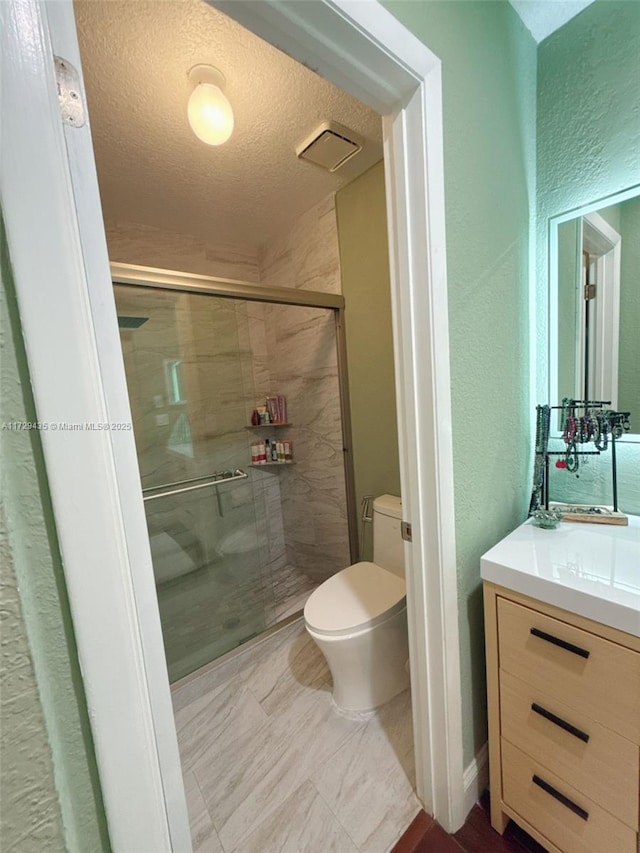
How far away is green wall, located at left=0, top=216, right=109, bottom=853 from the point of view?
1.12ft

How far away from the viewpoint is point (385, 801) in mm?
1046

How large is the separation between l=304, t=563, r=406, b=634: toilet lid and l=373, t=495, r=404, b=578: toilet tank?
0.04 metres

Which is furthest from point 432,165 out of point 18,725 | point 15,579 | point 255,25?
point 18,725

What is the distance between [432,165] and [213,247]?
6.38ft

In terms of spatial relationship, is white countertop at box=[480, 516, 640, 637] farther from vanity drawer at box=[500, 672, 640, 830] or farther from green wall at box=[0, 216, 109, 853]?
green wall at box=[0, 216, 109, 853]

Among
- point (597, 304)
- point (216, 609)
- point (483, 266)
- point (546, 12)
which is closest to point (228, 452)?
point (216, 609)

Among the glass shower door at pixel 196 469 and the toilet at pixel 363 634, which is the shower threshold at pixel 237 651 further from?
the toilet at pixel 363 634

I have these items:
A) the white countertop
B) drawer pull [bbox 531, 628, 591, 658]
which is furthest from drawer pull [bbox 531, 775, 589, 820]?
the white countertop

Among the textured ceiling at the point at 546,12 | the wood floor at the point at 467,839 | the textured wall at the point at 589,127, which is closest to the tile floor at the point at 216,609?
the wood floor at the point at 467,839

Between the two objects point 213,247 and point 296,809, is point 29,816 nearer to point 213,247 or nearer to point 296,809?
point 296,809

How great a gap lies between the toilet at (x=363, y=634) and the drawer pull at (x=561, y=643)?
622 mm

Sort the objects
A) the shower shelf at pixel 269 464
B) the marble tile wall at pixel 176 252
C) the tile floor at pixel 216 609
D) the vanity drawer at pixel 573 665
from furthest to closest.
Answer: the shower shelf at pixel 269 464 → the marble tile wall at pixel 176 252 → the tile floor at pixel 216 609 → the vanity drawer at pixel 573 665

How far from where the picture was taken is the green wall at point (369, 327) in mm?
1652

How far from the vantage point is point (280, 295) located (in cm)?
170
